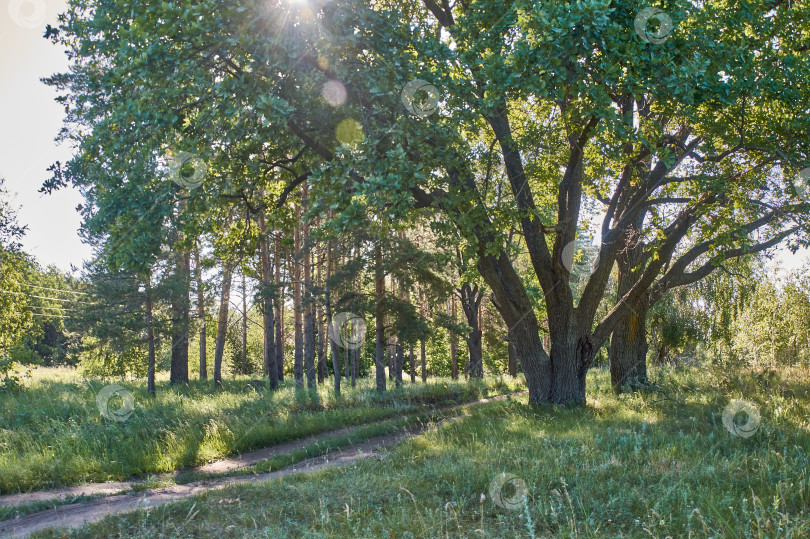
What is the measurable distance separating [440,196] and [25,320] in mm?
20772

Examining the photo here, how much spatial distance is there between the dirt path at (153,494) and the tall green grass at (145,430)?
0.49 metres

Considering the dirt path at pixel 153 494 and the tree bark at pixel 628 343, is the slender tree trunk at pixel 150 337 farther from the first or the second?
the tree bark at pixel 628 343

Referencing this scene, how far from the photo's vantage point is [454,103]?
8953 millimetres

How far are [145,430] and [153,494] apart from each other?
3326 millimetres

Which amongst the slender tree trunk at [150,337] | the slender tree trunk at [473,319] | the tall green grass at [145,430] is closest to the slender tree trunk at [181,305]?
the slender tree trunk at [150,337]

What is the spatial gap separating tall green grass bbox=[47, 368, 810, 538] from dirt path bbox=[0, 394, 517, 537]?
3.26 feet

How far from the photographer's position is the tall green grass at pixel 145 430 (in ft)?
28.1

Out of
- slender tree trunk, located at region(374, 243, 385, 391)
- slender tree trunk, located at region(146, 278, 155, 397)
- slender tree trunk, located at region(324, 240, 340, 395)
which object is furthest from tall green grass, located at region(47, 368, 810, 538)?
slender tree trunk, located at region(146, 278, 155, 397)

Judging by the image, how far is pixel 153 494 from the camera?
7422mm

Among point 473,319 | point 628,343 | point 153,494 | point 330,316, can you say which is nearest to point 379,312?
point 330,316

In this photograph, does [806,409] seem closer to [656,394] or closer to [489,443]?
[656,394]

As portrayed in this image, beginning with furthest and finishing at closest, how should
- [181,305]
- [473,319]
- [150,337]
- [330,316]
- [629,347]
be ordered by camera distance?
[473,319], [181,305], [330,316], [150,337], [629,347]

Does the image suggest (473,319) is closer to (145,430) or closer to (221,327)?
(221,327)

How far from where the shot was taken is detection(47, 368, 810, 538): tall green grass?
416cm
